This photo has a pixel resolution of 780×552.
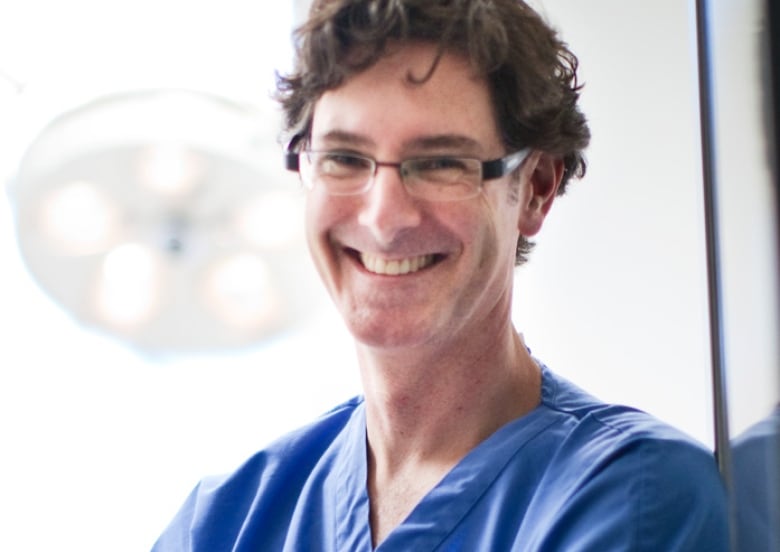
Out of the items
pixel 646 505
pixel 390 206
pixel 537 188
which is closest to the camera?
pixel 646 505

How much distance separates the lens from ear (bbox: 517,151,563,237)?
3.20 ft

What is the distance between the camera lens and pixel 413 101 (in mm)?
866

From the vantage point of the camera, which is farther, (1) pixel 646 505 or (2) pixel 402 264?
(2) pixel 402 264

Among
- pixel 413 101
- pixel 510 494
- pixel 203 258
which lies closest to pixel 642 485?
pixel 510 494

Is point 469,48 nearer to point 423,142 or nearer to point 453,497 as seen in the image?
point 423,142

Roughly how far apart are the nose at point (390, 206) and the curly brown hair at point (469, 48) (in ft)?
0.29

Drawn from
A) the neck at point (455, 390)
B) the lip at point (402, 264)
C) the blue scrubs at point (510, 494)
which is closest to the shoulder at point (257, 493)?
the blue scrubs at point (510, 494)

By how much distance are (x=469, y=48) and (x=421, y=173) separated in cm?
12

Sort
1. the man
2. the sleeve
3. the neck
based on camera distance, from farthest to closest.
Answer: the neck < the man < the sleeve

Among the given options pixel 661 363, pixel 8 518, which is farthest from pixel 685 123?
pixel 8 518

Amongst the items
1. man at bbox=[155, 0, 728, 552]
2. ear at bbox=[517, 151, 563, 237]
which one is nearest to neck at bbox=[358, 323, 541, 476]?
man at bbox=[155, 0, 728, 552]

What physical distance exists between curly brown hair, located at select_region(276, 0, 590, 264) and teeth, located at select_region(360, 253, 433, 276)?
132 millimetres

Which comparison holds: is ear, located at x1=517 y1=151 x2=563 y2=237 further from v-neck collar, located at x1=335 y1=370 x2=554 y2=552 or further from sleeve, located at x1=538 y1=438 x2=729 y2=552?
sleeve, located at x1=538 y1=438 x2=729 y2=552

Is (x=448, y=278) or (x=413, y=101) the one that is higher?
(x=413, y=101)
